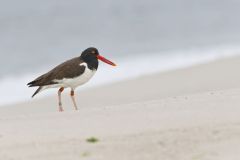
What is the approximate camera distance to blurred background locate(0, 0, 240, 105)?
17.9m

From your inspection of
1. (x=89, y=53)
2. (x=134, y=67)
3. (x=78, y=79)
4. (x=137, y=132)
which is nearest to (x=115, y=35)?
(x=134, y=67)

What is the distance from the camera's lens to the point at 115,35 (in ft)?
73.6

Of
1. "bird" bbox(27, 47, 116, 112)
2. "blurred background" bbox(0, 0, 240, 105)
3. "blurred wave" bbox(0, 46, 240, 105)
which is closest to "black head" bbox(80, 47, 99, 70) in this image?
"bird" bbox(27, 47, 116, 112)

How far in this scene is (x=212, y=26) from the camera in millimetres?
23875

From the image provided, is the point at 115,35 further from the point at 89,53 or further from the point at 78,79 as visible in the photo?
the point at 78,79

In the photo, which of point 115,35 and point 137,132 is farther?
point 115,35

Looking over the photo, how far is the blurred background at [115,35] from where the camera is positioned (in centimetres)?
1791

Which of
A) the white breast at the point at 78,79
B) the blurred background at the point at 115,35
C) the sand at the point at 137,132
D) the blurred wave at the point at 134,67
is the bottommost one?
the sand at the point at 137,132

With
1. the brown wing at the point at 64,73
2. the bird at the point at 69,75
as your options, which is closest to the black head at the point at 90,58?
the bird at the point at 69,75

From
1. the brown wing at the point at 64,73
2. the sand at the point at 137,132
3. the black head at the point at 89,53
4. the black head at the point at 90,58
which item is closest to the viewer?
the sand at the point at 137,132

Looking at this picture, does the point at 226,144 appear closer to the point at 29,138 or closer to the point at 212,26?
the point at 29,138

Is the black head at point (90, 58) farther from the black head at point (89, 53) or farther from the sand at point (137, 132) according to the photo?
the sand at point (137, 132)

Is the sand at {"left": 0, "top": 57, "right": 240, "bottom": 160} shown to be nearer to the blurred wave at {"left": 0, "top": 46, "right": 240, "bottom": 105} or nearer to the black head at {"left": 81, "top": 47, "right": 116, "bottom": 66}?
the black head at {"left": 81, "top": 47, "right": 116, "bottom": 66}

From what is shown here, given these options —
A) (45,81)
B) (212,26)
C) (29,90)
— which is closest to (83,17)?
(212,26)
